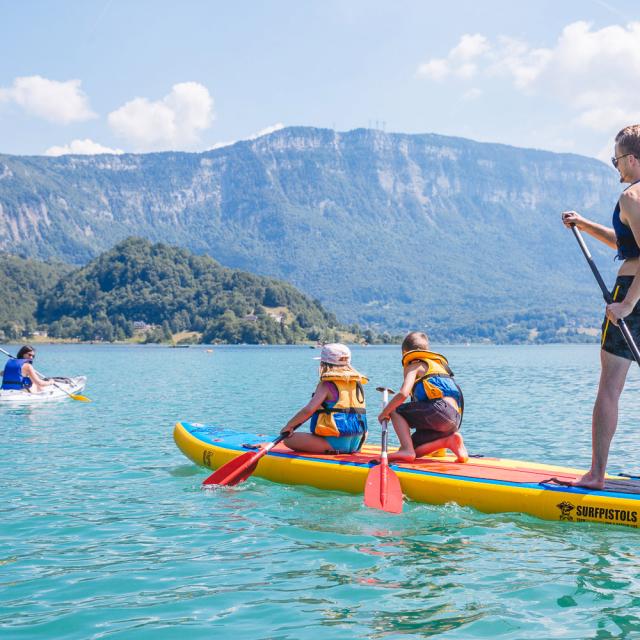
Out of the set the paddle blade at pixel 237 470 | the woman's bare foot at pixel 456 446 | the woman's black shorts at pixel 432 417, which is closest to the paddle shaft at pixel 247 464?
the paddle blade at pixel 237 470

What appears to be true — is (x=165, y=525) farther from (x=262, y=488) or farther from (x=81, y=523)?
(x=262, y=488)

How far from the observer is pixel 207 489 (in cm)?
1079

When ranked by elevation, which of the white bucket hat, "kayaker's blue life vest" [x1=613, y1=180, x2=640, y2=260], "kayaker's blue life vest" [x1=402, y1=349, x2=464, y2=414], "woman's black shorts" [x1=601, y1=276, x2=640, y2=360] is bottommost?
"kayaker's blue life vest" [x1=402, y1=349, x2=464, y2=414]

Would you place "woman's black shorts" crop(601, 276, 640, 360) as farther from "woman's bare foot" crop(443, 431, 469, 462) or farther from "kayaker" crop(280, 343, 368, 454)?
"kayaker" crop(280, 343, 368, 454)

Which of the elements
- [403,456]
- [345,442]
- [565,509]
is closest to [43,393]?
[345,442]

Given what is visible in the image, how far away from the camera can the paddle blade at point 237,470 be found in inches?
415

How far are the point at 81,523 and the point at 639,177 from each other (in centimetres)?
701

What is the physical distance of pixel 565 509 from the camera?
8141mm

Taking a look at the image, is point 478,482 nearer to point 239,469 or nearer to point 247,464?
point 247,464

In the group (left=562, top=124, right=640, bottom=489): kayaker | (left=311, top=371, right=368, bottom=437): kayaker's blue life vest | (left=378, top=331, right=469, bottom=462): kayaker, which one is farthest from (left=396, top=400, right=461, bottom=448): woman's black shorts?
(left=562, top=124, right=640, bottom=489): kayaker

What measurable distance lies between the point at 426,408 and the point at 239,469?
2.67 metres

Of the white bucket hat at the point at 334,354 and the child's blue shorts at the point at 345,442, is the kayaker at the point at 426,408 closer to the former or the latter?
the child's blue shorts at the point at 345,442

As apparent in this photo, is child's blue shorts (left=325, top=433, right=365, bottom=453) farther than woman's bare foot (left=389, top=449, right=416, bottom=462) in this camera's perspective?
Yes

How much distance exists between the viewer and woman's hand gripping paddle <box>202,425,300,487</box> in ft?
34.6
